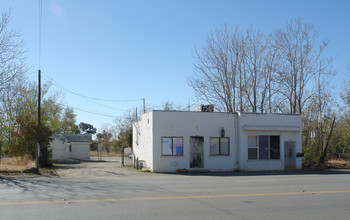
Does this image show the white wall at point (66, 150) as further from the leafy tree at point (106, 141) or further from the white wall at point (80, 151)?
the leafy tree at point (106, 141)

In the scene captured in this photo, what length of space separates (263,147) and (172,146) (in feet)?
23.0

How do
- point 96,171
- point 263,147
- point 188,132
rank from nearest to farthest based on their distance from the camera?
point 96,171 → point 188,132 → point 263,147

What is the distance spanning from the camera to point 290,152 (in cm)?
2531

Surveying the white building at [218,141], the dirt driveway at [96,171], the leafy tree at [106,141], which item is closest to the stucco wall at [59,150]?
the dirt driveway at [96,171]

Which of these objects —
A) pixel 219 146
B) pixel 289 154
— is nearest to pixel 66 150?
pixel 219 146

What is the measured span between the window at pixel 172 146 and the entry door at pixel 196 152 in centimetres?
79

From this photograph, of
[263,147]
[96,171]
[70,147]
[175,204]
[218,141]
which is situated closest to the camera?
[175,204]

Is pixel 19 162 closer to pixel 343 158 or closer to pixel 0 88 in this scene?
pixel 0 88

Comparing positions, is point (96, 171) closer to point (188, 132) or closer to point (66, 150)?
point (188, 132)

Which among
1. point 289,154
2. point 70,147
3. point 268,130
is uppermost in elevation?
point 268,130

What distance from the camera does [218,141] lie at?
2364 centimetres

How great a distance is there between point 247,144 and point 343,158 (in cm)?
1407

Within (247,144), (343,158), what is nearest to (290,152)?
(247,144)

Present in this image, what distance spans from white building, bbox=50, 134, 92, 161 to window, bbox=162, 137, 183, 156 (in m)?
22.1
